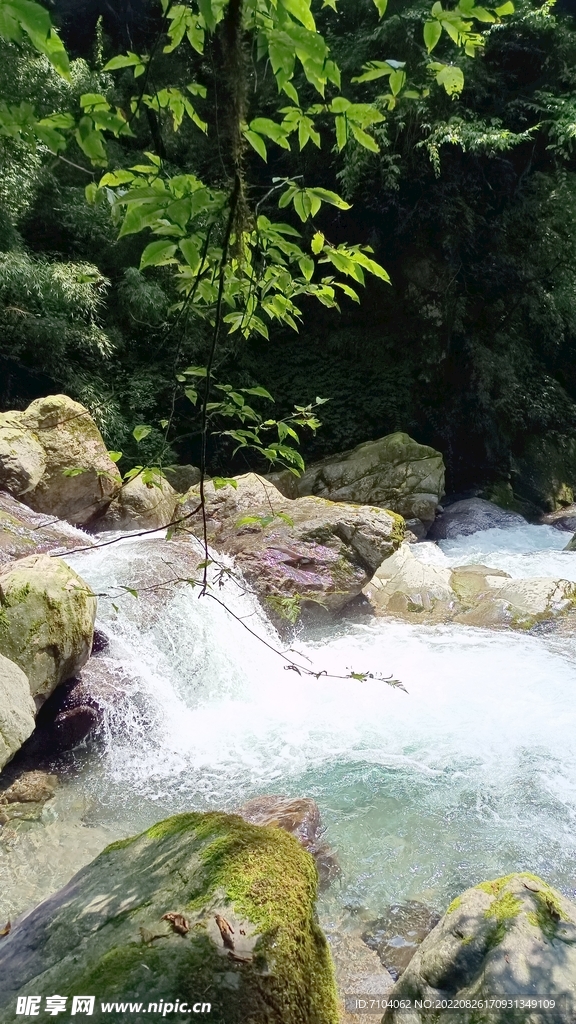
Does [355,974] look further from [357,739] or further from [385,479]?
[385,479]

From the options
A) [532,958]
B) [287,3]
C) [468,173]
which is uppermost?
[468,173]

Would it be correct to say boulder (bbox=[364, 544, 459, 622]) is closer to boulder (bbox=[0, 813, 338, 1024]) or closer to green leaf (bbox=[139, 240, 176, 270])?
boulder (bbox=[0, 813, 338, 1024])

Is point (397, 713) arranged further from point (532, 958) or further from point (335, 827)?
point (532, 958)

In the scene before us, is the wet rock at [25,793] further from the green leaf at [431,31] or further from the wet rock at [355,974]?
the green leaf at [431,31]

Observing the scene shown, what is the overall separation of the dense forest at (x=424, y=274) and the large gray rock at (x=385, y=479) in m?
0.92

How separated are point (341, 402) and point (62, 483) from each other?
6.68 metres

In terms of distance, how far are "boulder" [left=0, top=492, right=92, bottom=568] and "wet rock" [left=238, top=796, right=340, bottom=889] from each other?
2.74 meters

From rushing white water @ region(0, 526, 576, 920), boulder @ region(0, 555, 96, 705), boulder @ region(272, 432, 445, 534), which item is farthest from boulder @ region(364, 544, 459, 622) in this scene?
boulder @ region(0, 555, 96, 705)

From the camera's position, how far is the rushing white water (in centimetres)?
347

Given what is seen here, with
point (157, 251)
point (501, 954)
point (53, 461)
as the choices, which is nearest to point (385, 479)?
point (53, 461)

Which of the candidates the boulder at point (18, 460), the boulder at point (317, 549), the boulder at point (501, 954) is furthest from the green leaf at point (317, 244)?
the boulder at point (18, 460)

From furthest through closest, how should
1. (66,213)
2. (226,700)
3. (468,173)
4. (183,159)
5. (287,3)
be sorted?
(183,159), (468,173), (66,213), (226,700), (287,3)

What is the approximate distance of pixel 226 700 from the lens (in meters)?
5.43

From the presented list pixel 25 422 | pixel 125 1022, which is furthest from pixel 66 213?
pixel 125 1022
